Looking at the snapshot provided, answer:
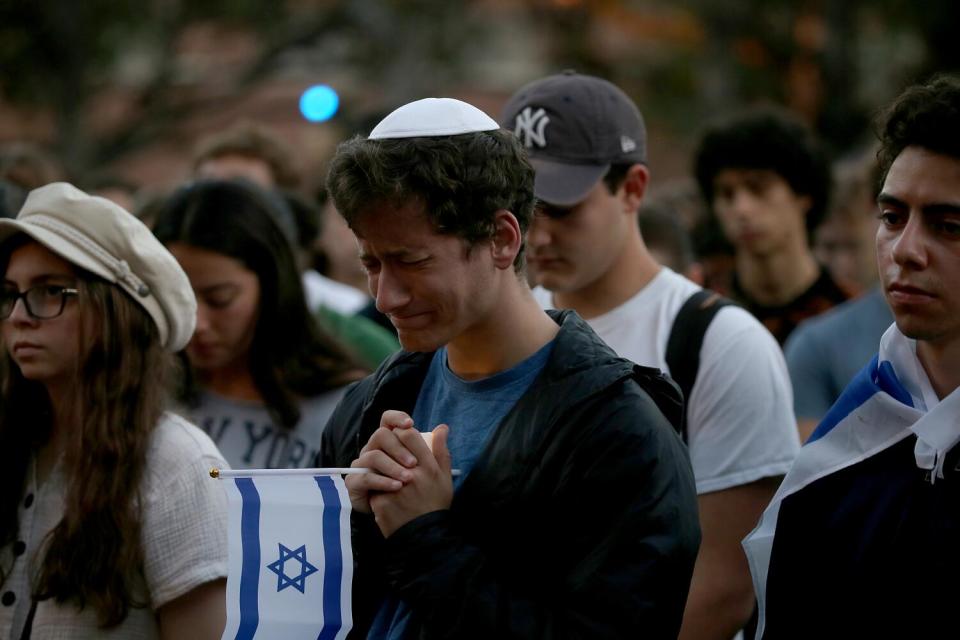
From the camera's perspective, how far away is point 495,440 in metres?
2.89

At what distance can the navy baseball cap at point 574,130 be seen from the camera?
163 inches

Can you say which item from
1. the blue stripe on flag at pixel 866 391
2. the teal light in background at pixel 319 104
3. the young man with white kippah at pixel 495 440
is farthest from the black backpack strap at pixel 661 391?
the teal light in background at pixel 319 104

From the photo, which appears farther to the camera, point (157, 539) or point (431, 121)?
point (157, 539)

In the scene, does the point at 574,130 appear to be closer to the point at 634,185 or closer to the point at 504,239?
the point at 634,185

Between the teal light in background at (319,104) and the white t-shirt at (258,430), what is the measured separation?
11.1ft

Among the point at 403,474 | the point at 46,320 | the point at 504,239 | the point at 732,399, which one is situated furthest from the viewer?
the point at 732,399

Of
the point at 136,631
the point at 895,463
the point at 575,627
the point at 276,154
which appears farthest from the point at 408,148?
the point at 276,154

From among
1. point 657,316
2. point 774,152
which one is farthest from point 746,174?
point 657,316

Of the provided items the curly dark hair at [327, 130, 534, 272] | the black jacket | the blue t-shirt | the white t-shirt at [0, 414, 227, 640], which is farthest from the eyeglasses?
the black jacket

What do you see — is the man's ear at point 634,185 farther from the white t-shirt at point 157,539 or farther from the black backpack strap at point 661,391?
the white t-shirt at point 157,539

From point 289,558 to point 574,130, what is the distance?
174 cm

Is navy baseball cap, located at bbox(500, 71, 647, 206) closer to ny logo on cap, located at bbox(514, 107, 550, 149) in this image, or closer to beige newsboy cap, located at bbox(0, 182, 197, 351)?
ny logo on cap, located at bbox(514, 107, 550, 149)

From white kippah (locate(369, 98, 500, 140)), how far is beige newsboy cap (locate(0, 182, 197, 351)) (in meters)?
1.08

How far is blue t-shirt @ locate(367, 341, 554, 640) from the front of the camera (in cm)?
295
